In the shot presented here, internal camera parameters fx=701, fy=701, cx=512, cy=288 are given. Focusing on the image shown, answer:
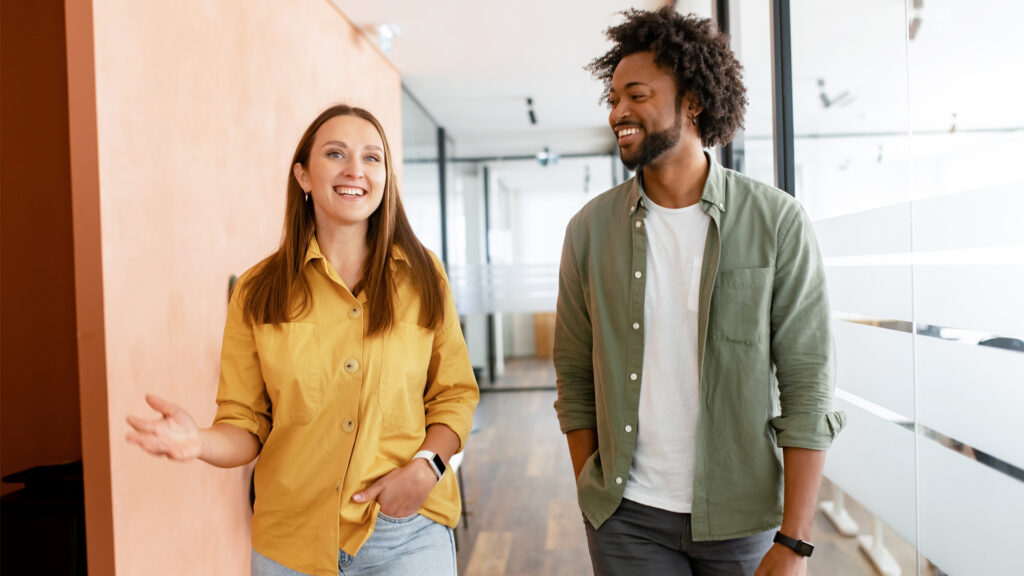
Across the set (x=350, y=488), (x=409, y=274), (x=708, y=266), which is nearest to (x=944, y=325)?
(x=708, y=266)

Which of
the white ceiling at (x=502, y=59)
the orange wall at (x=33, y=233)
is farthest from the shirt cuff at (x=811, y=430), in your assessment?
the white ceiling at (x=502, y=59)

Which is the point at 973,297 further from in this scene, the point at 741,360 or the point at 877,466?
the point at 877,466

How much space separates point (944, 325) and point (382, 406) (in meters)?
1.04

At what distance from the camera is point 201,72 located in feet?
8.13

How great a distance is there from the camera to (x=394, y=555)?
1270 millimetres

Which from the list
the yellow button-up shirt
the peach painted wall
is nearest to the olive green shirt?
the yellow button-up shirt

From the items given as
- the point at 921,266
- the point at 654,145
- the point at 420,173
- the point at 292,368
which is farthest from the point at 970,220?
the point at 420,173

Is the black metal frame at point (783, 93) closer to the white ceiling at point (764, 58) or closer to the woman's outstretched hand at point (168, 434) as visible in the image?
the white ceiling at point (764, 58)

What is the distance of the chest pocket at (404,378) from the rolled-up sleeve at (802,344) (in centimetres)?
67

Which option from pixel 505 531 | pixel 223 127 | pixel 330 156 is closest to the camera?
pixel 330 156

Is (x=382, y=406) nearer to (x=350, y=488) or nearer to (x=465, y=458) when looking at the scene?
(x=350, y=488)

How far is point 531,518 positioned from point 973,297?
3.18 metres

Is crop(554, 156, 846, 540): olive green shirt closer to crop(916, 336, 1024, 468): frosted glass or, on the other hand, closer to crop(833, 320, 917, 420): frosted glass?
crop(916, 336, 1024, 468): frosted glass

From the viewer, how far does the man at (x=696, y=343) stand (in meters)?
1.27
